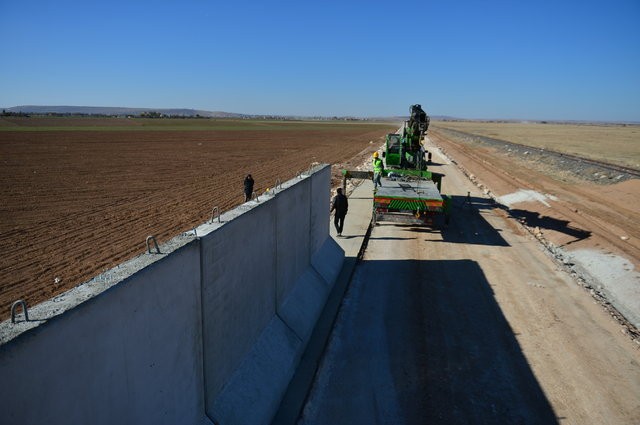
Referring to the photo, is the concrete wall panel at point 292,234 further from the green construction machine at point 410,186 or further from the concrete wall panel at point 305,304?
the green construction machine at point 410,186

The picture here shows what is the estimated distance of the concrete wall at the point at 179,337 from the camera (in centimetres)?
247

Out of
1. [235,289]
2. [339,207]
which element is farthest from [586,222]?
[235,289]

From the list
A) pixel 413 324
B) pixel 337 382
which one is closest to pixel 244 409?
pixel 337 382

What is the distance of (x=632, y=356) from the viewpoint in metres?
7.27

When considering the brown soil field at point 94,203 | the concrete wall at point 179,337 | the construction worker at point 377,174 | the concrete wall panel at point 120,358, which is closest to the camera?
the concrete wall panel at point 120,358

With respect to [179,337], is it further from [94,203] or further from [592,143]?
[592,143]

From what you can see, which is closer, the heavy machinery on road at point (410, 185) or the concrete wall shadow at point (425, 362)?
the concrete wall shadow at point (425, 362)

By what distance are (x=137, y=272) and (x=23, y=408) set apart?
3.59 ft

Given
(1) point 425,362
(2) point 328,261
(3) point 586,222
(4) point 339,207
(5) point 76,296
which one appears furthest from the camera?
(3) point 586,222

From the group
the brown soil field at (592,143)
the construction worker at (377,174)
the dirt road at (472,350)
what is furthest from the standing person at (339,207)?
the brown soil field at (592,143)

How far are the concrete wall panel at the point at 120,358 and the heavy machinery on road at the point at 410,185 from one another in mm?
9944

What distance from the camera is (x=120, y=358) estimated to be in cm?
306

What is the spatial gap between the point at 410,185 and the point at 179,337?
12.2m

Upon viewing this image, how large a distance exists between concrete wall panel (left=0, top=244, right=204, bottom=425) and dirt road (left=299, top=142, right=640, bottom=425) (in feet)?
7.43
